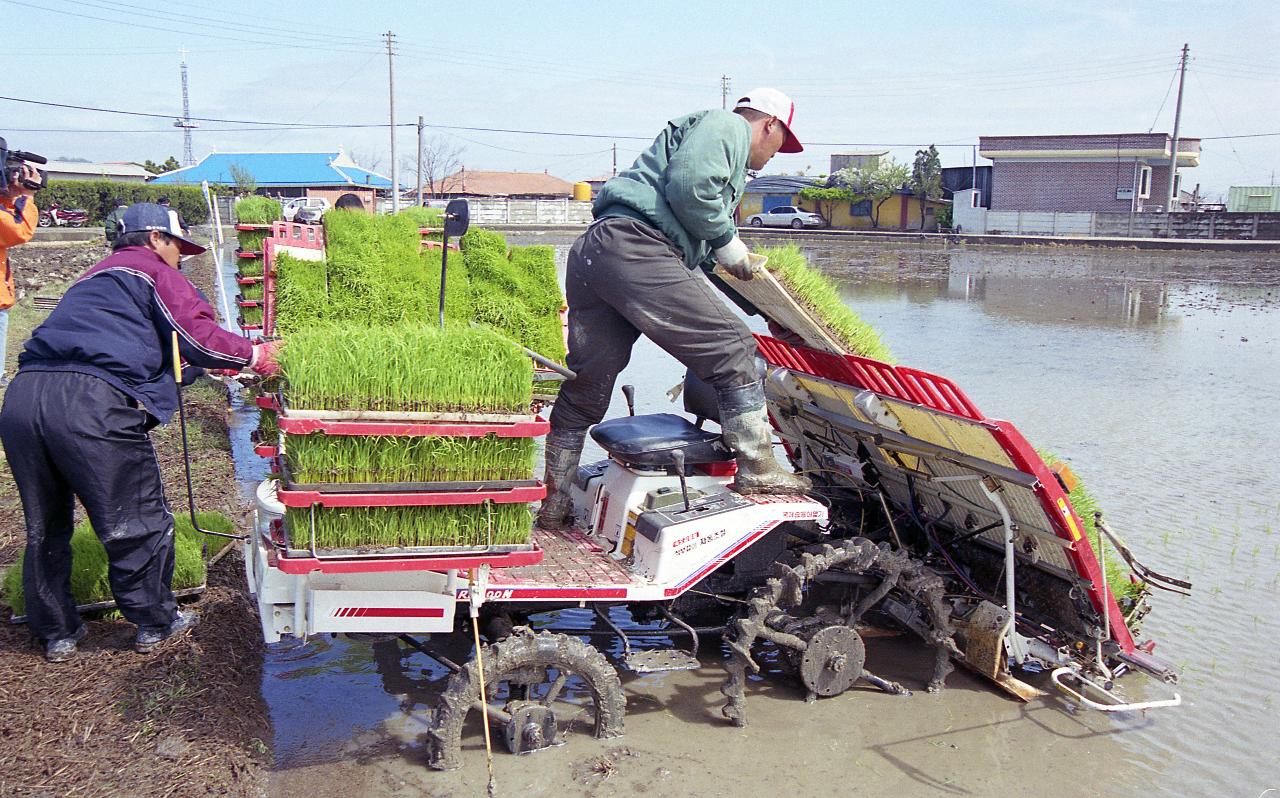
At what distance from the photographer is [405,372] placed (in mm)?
3592

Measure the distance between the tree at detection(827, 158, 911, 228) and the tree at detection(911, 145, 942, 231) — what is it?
632 millimetres

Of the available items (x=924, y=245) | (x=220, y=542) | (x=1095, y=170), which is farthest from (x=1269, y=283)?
(x=220, y=542)

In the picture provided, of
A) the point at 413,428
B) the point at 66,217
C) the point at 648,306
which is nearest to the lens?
the point at 413,428

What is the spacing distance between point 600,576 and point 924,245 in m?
40.2

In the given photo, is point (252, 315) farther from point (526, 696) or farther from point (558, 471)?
point (526, 696)

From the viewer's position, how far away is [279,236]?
9398 millimetres

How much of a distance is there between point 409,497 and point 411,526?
0.51 feet

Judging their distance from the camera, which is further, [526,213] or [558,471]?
[526,213]

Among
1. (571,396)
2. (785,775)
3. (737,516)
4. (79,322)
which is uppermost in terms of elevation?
(79,322)

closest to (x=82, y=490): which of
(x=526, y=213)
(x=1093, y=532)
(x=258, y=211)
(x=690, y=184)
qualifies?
(x=690, y=184)

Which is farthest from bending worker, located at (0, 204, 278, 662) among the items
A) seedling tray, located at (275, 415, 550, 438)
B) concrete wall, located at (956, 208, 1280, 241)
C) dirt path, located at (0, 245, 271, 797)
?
concrete wall, located at (956, 208, 1280, 241)

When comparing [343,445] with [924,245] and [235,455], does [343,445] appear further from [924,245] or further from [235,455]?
→ [924,245]

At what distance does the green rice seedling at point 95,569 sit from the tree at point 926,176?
173 ft

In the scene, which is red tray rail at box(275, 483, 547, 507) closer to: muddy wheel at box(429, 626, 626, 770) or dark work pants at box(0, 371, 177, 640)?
muddy wheel at box(429, 626, 626, 770)
